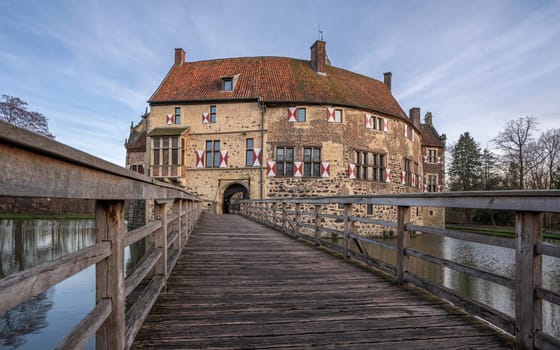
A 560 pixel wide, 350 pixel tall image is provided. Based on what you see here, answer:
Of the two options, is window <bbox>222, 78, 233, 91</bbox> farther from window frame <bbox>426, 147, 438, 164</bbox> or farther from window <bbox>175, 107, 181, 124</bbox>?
window frame <bbox>426, 147, 438, 164</bbox>

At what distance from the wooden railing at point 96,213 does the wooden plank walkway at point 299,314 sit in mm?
415

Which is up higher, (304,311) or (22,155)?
(22,155)

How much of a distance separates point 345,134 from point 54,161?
20.1 metres

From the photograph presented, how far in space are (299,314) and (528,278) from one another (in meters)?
1.64

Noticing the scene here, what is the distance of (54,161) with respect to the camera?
3.51ft

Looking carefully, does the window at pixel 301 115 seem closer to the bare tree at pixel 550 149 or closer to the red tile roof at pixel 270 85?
the red tile roof at pixel 270 85

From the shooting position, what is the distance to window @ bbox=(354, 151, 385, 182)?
69.3ft

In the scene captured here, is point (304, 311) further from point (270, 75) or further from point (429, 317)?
point (270, 75)

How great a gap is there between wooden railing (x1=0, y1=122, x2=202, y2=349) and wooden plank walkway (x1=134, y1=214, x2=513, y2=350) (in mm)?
415

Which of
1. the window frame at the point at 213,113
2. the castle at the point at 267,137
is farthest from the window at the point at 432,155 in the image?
the window frame at the point at 213,113

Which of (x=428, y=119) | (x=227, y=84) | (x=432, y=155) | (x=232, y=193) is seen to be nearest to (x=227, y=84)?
(x=227, y=84)

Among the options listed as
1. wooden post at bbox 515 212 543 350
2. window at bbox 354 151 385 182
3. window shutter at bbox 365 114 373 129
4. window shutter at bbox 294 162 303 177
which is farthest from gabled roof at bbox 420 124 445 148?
wooden post at bbox 515 212 543 350

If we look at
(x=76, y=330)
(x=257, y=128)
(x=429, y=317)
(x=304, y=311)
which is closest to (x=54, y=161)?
(x=76, y=330)

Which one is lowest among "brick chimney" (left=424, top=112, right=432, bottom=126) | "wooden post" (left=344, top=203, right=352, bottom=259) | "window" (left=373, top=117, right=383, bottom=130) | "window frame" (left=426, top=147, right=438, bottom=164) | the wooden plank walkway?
the wooden plank walkway
